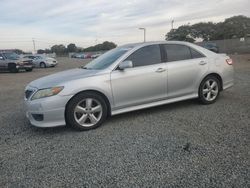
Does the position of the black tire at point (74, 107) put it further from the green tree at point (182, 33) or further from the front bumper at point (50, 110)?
the green tree at point (182, 33)

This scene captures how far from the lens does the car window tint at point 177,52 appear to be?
6.40 meters

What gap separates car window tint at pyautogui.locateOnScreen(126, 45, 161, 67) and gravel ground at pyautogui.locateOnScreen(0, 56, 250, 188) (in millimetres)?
1080

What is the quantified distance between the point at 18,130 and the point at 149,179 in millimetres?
3271

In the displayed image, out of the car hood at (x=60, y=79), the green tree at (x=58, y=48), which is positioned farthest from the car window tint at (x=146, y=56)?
the green tree at (x=58, y=48)

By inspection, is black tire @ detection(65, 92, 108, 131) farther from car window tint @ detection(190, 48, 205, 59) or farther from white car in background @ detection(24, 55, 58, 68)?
white car in background @ detection(24, 55, 58, 68)

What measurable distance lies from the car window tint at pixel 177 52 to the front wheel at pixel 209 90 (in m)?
0.69

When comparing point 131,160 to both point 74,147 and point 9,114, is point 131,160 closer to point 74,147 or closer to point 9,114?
point 74,147

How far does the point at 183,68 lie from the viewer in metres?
6.38

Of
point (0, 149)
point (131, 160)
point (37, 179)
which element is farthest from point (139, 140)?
point (0, 149)

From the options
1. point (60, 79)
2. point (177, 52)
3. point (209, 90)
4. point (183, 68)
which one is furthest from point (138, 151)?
point (209, 90)

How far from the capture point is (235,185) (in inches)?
125

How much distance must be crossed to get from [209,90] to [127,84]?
215 cm

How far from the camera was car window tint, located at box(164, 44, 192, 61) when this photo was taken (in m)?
6.40

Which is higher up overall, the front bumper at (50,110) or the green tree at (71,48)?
the front bumper at (50,110)
